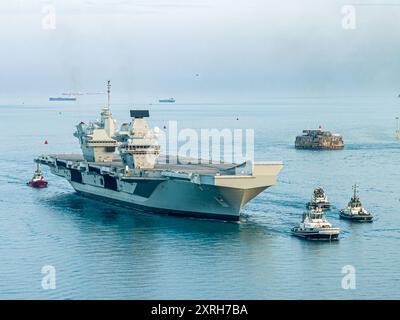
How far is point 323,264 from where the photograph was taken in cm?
4231

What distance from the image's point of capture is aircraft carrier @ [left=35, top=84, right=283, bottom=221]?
51062mm

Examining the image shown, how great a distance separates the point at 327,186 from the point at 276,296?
31.3 meters

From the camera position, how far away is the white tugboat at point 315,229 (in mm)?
47656

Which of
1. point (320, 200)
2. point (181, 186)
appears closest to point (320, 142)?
point (320, 200)

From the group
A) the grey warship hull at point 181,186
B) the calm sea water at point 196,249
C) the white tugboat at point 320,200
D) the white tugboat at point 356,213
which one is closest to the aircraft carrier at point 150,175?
the grey warship hull at point 181,186

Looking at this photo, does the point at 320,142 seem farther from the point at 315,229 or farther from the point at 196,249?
the point at 196,249

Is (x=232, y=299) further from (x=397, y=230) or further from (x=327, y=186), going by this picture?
(x=327, y=186)

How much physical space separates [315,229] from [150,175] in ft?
41.3

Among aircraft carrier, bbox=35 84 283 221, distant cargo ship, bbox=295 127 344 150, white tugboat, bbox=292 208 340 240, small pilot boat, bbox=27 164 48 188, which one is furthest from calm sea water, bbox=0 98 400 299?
distant cargo ship, bbox=295 127 344 150

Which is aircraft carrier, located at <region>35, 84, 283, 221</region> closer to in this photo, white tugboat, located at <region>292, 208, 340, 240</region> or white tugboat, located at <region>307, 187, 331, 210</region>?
white tugboat, located at <region>292, 208, 340, 240</region>

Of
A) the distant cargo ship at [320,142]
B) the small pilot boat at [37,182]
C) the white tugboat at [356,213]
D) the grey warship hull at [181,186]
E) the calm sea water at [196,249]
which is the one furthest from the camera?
the distant cargo ship at [320,142]

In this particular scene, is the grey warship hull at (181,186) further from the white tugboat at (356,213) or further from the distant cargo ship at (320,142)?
the distant cargo ship at (320,142)

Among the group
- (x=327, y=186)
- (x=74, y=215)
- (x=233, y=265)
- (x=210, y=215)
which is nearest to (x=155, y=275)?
(x=233, y=265)

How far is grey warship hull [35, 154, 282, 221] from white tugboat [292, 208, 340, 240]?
149 inches
